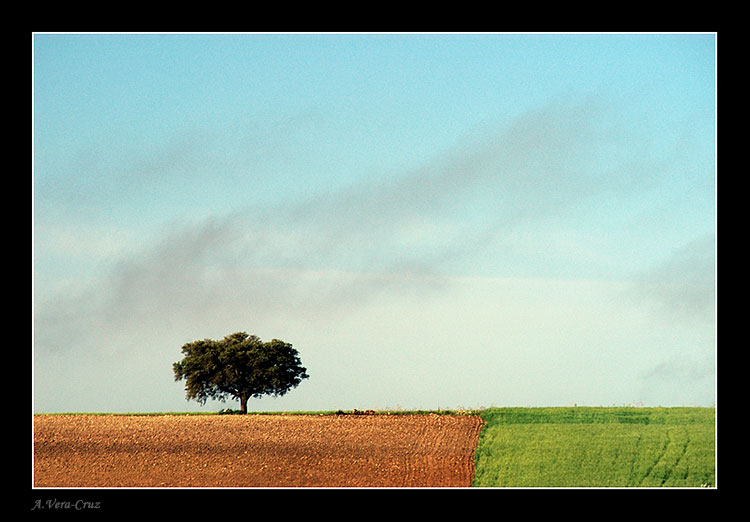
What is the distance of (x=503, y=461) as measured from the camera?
25.4 metres

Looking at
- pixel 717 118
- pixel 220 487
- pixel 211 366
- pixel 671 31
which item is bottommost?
pixel 220 487

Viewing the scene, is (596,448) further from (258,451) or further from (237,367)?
(237,367)

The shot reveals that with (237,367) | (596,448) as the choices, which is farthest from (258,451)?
(596,448)

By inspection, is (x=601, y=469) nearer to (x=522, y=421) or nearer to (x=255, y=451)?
(x=522, y=421)

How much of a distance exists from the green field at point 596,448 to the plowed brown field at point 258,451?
98 cm

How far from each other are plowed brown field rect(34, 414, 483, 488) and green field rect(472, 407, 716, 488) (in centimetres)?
98

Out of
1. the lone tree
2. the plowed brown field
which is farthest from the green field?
the lone tree

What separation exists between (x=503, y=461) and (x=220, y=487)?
8.93 m

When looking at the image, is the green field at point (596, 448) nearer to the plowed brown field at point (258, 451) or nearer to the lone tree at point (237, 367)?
the plowed brown field at point (258, 451)

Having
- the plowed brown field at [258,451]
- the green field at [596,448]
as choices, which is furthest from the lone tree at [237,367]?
the green field at [596,448]

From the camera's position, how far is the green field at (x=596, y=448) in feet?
80.4
